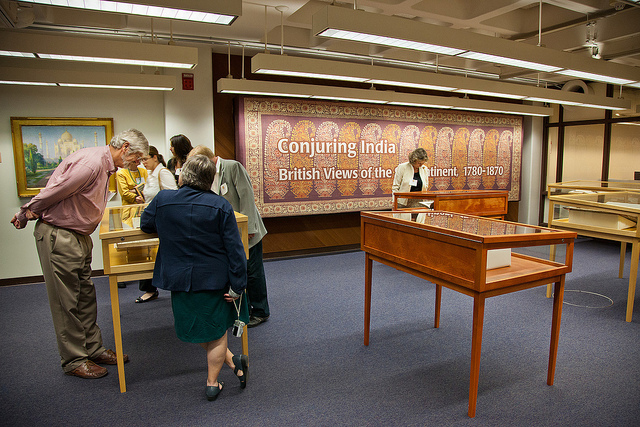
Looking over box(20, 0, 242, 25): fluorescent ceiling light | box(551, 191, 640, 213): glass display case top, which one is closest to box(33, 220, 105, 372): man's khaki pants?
box(20, 0, 242, 25): fluorescent ceiling light

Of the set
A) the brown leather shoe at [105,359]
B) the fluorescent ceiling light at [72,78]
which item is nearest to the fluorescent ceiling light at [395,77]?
the fluorescent ceiling light at [72,78]

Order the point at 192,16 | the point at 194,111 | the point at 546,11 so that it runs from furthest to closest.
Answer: the point at 194,111, the point at 546,11, the point at 192,16

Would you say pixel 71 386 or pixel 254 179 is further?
pixel 254 179

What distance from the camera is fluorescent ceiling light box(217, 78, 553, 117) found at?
5273 mm

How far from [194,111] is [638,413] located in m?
5.74

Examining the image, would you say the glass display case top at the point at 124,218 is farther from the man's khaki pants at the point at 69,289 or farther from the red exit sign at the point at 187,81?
the red exit sign at the point at 187,81

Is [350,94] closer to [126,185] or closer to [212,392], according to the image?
[126,185]

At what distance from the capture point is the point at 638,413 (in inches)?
103

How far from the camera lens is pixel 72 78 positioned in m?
4.53

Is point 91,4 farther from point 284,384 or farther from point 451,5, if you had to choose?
point 451,5

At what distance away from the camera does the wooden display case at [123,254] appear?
2.71 meters

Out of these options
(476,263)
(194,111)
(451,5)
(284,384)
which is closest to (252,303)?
(284,384)

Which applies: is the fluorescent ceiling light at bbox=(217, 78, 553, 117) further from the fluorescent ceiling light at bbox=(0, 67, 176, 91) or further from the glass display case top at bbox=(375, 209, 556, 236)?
the glass display case top at bbox=(375, 209, 556, 236)

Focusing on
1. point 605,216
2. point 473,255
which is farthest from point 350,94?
point 473,255
